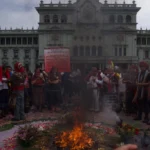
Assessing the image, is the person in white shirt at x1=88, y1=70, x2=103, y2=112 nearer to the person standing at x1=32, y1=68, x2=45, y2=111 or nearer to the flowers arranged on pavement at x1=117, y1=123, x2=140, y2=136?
the person standing at x1=32, y1=68, x2=45, y2=111

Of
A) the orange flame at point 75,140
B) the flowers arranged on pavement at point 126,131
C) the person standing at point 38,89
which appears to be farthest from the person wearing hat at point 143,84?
the orange flame at point 75,140

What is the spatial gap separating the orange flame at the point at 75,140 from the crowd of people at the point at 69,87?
15.7ft

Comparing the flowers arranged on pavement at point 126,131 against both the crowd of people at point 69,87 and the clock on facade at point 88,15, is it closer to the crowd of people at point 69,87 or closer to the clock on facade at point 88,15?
the clock on facade at point 88,15

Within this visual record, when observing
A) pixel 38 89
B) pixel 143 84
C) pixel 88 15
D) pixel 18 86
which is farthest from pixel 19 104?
pixel 143 84

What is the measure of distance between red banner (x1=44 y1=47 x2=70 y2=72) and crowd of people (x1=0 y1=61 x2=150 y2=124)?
2.34 feet

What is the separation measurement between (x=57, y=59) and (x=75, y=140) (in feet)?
33.0

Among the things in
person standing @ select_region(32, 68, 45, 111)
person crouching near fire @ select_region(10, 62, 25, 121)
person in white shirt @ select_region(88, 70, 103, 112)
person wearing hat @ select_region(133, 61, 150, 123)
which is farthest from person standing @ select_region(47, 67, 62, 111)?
person wearing hat @ select_region(133, 61, 150, 123)

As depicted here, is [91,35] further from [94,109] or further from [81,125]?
[94,109]

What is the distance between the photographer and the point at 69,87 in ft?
55.6

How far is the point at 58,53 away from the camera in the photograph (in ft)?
51.8

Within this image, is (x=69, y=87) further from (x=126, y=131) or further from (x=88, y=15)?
(x=126, y=131)

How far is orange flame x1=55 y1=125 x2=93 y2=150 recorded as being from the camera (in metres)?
6.04

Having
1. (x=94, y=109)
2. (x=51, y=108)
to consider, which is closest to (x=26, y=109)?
(x=51, y=108)

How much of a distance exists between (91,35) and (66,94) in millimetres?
8761
